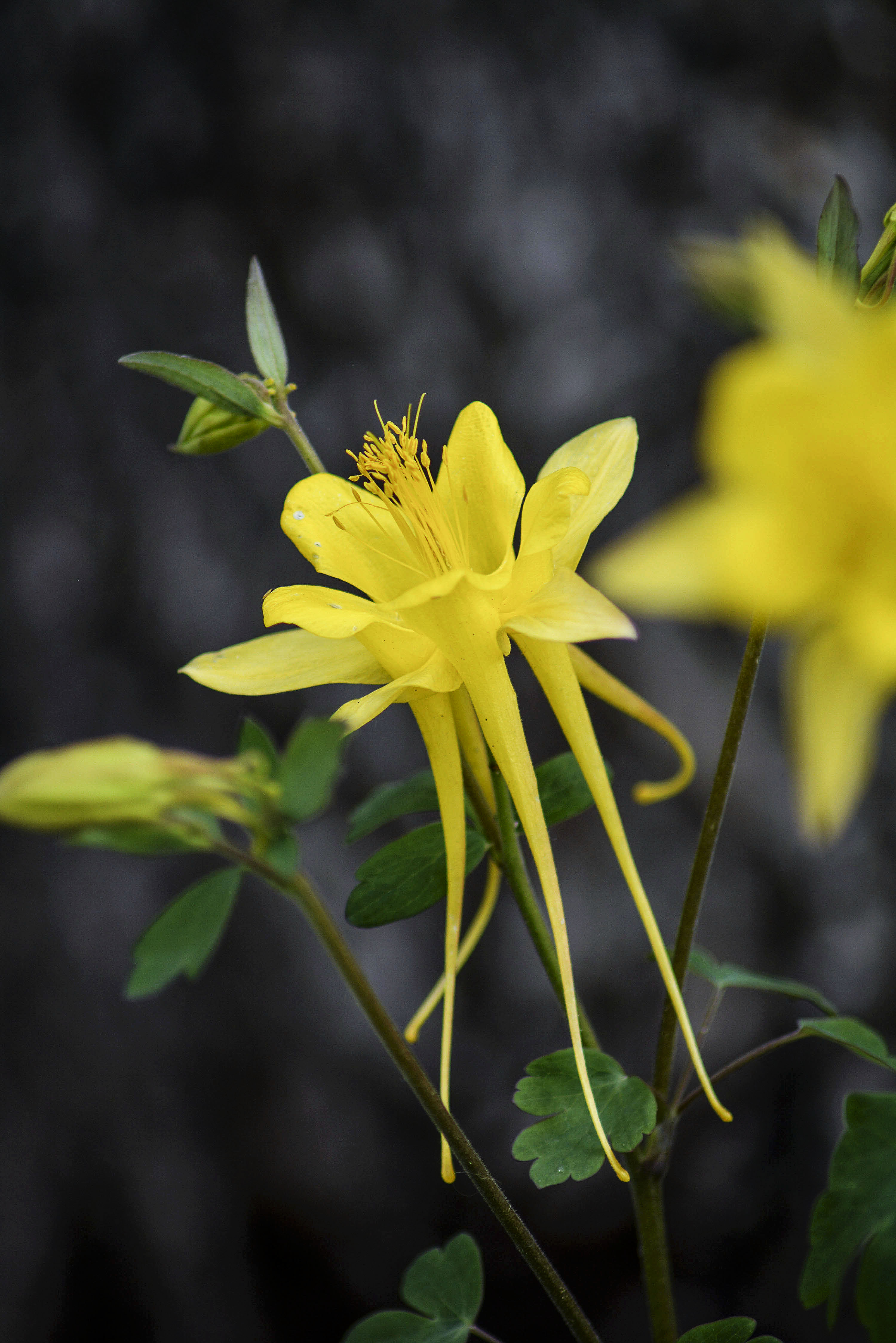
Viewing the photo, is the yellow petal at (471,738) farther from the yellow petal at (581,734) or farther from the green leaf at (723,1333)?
the green leaf at (723,1333)

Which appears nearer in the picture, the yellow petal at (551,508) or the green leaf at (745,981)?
the yellow petal at (551,508)

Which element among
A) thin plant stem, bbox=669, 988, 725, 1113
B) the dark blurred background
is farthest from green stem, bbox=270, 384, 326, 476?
the dark blurred background

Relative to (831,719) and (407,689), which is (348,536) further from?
(831,719)

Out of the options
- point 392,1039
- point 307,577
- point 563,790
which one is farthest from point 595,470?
point 307,577

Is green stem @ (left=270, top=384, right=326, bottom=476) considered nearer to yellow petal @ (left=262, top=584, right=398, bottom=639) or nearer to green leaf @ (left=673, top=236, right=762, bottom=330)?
yellow petal @ (left=262, top=584, right=398, bottom=639)

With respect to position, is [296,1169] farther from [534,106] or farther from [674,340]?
[534,106]

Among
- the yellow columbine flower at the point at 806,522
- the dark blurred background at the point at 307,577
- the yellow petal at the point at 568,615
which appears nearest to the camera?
the yellow columbine flower at the point at 806,522

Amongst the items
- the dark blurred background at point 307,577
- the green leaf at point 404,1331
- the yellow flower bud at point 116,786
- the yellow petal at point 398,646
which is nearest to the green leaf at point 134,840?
the yellow flower bud at point 116,786

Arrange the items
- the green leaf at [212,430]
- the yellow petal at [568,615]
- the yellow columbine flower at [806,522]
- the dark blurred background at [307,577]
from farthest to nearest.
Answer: the dark blurred background at [307,577] → the green leaf at [212,430] → the yellow petal at [568,615] → the yellow columbine flower at [806,522]

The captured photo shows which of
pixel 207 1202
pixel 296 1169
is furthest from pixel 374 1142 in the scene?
pixel 207 1202
